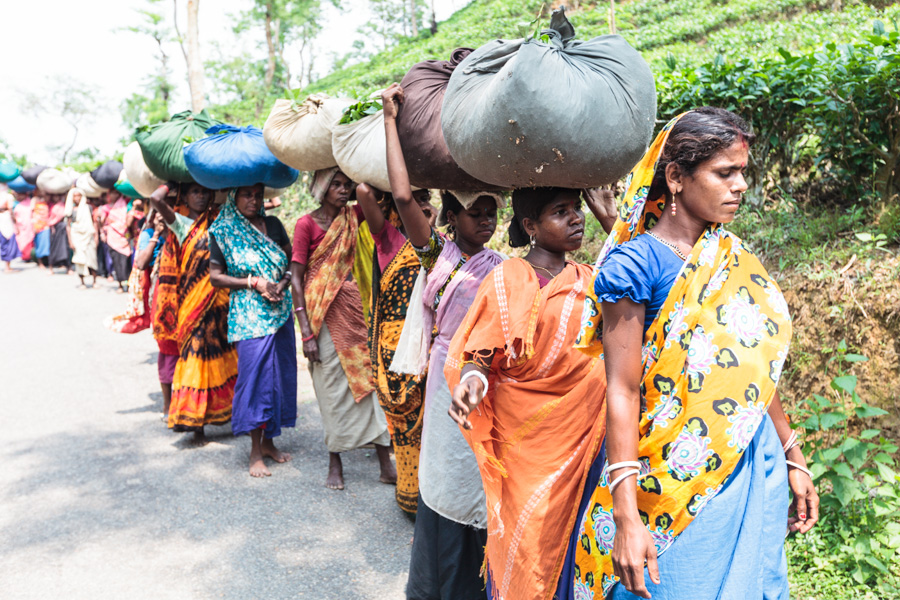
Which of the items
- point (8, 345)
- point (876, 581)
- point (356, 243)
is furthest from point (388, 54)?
point (876, 581)

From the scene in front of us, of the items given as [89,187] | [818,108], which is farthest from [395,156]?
[89,187]

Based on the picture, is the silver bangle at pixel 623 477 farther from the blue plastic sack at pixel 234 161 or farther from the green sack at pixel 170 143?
the green sack at pixel 170 143

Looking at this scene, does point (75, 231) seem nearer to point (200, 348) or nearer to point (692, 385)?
point (200, 348)

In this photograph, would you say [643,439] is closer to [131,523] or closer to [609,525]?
[609,525]

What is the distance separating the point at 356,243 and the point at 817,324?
2.74m

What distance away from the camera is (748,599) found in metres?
1.88

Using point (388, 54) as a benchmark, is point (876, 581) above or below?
below

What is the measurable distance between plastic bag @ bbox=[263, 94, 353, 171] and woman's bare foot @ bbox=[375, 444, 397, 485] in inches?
74.7

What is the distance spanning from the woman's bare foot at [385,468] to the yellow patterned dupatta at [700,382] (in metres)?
3.05

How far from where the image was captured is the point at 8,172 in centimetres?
1928

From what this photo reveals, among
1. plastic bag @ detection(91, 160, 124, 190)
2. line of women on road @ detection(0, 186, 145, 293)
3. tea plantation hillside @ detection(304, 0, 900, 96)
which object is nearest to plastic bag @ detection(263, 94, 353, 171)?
tea plantation hillside @ detection(304, 0, 900, 96)

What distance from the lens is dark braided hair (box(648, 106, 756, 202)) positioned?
187 cm

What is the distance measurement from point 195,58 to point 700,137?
47.5 feet

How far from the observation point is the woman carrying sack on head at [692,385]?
183 centimetres
